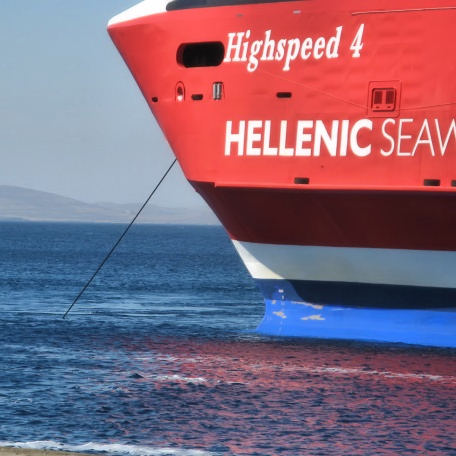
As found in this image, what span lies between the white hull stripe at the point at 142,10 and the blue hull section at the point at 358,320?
5788 mm

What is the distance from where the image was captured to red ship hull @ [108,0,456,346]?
1906 cm

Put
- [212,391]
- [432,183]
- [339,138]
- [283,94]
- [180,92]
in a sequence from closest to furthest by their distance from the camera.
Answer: [212,391], [432,183], [339,138], [283,94], [180,92]

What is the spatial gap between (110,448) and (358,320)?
8.94 m

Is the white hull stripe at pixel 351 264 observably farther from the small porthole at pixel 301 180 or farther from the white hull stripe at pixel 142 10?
the white hull stripe at pixel 142 10

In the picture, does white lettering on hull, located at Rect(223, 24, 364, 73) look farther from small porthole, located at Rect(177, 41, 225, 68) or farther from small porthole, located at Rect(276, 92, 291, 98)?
small porthole, located at Rect(177, 41, 225, 68)

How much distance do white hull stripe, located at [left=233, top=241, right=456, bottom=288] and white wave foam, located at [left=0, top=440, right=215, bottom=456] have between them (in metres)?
8.18

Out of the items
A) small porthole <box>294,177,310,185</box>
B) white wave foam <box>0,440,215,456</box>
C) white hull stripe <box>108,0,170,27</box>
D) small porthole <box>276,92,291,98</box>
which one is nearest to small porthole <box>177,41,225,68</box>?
white hull stripe <box>108,0,170,27</box>

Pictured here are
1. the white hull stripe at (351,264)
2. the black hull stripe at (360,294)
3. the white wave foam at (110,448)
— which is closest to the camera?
the white wave foam at (110,448)

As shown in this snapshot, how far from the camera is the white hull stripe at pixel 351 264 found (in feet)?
64.4

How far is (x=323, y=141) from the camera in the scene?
19875 millimetres

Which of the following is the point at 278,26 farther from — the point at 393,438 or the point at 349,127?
the point at 393,438

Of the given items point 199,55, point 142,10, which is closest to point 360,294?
point 199,55

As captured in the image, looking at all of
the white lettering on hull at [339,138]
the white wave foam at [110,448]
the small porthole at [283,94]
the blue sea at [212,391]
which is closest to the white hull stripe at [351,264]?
the blue sea at [212,391]

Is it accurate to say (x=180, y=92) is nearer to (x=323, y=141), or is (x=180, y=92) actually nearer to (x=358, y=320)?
(x=323, y=141)
